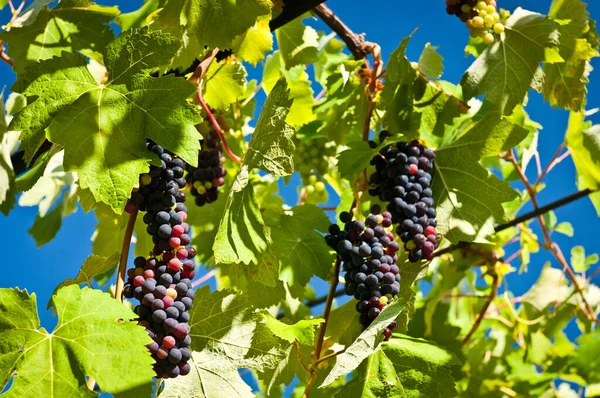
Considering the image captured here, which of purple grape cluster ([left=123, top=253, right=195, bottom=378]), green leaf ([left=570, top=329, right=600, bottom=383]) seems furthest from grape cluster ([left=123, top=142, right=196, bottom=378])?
green leaf ([left=570, top=329, right=600, bottom=383])

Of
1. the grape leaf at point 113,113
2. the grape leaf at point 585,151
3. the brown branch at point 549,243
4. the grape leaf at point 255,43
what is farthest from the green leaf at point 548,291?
the grape leaf at point 113,113

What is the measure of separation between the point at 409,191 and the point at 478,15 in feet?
1.82

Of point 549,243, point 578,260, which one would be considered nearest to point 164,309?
point 549,243

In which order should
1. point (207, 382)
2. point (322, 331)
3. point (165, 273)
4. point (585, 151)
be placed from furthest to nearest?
point (585, 151) → point (322, 331) → point (207, 382) → point (165, 273)

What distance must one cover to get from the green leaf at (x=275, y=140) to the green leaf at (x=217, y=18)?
0.14 metres

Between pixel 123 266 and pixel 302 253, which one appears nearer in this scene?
pixel 123 266

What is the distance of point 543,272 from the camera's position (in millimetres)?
2906

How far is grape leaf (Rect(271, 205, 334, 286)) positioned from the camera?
163 centimetres

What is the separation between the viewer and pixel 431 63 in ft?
6.25

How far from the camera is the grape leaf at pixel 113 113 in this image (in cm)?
121

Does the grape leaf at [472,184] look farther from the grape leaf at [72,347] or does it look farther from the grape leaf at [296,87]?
the grape leaf at [72,347]

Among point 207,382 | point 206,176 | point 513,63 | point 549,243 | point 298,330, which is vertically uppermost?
point 513,63

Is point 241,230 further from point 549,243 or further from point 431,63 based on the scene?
point 549,243

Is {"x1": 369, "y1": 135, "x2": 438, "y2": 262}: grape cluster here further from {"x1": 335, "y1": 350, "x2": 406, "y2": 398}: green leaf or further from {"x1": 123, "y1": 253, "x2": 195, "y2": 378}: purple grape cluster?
{"x1": 123, "y1": 253, "x2": 195, "y2": 378}: purple grape cluster
